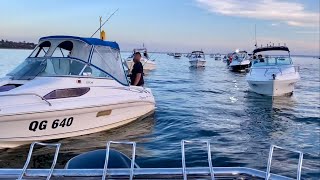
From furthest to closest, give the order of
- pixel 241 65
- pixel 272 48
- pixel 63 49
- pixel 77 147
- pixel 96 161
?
pixel 241 65
pixel 272 48
pixel 63 49
pixel 77 147
pixel 96 161

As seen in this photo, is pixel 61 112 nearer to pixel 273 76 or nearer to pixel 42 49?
pixel 42 49

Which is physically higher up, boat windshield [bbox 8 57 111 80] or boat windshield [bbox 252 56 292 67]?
boat windshield [bbox 8 57 111 80]

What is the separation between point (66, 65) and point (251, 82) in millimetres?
13284

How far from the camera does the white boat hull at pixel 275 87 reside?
18.7 m

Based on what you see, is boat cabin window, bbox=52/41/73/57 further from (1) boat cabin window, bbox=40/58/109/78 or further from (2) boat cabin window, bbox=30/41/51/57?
(1) boat cabin window, bbox=40/58/109/78

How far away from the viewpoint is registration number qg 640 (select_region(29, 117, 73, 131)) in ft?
25.4

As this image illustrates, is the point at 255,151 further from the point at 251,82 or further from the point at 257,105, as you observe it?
the point at 251,82

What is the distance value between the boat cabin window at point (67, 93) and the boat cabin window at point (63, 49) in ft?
5.72

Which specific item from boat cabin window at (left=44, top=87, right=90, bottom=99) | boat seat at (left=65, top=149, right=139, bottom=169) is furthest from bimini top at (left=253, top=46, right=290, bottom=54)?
boat seat at (left=65, top=149, right=139, bottom=169)

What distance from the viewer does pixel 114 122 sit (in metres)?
9.78

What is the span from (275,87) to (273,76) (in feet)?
1.79

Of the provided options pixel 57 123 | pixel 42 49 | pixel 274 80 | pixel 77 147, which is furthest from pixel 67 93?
pixel 274 80

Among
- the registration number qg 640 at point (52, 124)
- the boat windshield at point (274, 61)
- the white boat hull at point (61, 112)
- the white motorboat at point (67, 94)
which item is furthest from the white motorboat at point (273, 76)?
the registration number qg 640 at point (52, 124)

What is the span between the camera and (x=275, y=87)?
18.8 meters
